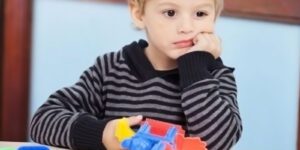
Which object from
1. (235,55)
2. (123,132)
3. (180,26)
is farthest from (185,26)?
(235,55)

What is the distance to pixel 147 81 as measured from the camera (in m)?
0.74

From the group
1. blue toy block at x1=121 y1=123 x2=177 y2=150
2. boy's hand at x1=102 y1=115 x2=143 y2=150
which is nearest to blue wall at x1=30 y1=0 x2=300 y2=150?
boy's hand at x1=102 y1=115 x2=143 y2=150

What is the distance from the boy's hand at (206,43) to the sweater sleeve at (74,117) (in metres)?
0.18

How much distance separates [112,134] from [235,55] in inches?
34.5

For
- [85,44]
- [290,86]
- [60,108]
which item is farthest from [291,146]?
[60,108]

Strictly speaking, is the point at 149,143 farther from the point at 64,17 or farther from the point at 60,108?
the point at 64,17

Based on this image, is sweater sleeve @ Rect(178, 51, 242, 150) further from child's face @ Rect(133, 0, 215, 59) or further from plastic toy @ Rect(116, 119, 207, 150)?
plastic toy @ Rect(116, 119, 207, 150)

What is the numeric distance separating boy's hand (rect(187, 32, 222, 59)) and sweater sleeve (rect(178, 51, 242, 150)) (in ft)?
0.03

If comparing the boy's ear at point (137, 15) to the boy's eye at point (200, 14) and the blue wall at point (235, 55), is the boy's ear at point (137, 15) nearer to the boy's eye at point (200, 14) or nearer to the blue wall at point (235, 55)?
the boy's eye at point (200, 14)

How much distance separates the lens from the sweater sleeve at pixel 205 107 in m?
0.63

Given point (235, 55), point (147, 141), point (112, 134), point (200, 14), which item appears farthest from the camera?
point (235, 55)

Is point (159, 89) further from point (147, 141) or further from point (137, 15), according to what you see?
point (147, 141)

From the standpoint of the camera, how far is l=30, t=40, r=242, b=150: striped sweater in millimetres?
634

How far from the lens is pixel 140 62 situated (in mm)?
763
